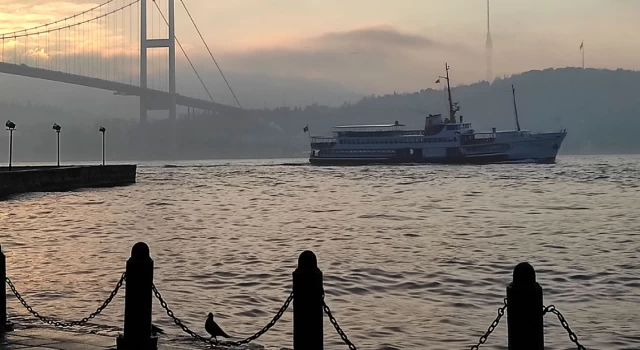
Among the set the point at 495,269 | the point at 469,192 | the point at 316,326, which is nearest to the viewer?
the point at 316,326

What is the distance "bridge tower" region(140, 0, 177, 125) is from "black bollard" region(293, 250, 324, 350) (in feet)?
241

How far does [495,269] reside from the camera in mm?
13234

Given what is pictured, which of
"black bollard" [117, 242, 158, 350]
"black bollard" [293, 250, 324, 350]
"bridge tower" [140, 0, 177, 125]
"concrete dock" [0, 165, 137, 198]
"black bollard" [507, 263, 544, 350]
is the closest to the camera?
"black bollard" [507, 263, 544, 350]

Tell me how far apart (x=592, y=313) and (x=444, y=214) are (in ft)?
58.7

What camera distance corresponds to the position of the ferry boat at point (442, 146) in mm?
79500

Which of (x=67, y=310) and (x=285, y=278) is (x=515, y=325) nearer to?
(x=67, y=310)

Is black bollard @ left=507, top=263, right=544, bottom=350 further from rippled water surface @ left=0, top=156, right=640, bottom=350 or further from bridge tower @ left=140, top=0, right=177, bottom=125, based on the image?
bridge tower @ left=140, top=0, right=177, bottom=125

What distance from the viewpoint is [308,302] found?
4.62 m

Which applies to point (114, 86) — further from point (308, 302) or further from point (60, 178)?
point (308, 302)

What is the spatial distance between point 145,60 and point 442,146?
3211cm

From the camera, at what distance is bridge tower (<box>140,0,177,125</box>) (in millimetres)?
76938

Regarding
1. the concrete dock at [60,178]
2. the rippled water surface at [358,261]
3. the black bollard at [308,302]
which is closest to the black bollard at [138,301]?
the black bollard at [308,302]

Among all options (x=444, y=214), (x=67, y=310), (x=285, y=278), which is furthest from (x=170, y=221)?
(x=67, y=310)

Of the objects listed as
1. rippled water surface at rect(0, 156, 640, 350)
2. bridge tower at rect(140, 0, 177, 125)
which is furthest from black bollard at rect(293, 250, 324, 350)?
bridge tower at rect(140, 0, 177, 125)
